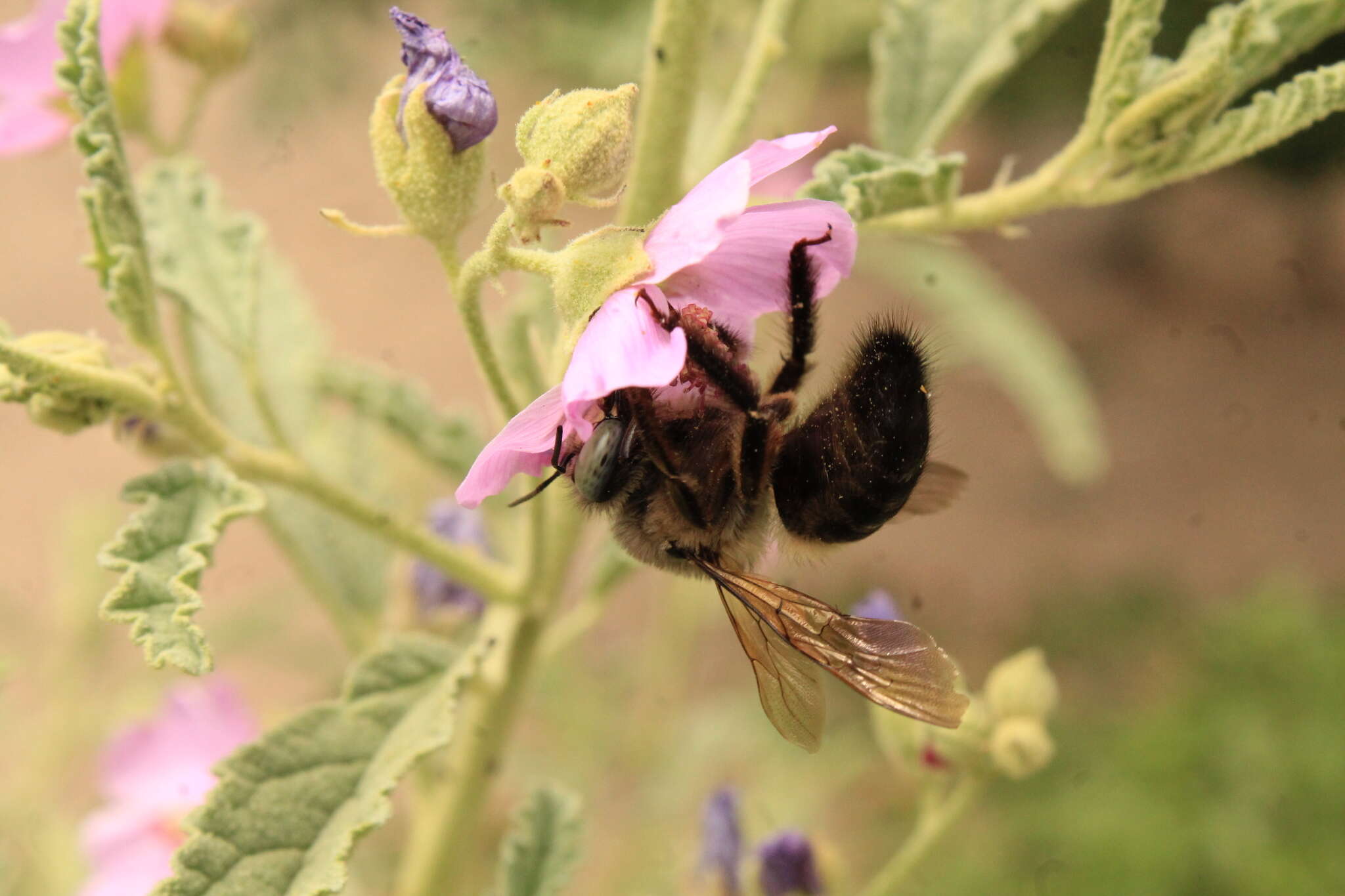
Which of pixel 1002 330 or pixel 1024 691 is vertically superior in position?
pixel 1002 330

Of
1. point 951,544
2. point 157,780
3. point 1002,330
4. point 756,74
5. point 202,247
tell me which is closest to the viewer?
point 756,74

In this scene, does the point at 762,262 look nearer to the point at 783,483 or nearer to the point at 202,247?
the point at 783,483

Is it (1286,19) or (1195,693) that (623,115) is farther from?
(1195,693)

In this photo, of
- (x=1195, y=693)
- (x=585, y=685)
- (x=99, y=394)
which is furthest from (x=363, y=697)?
(x=1195, y=693)

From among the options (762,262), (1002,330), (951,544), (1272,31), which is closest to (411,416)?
(762,262)

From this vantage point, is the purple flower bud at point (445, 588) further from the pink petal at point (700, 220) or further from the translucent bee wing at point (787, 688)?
the pink petal at point (700, 220)

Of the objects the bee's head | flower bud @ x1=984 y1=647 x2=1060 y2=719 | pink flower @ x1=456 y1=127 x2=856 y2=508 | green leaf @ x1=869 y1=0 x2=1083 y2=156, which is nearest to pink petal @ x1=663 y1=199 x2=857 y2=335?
pink flower @ x1=456 y1=127 x2=856 y2=508

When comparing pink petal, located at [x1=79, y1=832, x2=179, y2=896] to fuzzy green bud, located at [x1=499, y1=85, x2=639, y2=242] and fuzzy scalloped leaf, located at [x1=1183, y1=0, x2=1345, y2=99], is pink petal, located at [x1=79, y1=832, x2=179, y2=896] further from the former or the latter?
fuzzy scalloped leaf, located at [x1=1183, y1=0, x2=1345, y2=99]
